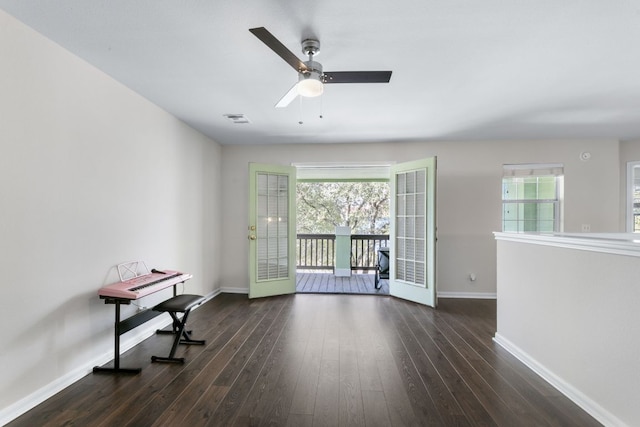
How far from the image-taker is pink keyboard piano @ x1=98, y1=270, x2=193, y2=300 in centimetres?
218

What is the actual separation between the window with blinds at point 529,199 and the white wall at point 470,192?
0.14 metres

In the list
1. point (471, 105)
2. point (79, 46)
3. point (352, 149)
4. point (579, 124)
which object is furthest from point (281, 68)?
point (579, 124)

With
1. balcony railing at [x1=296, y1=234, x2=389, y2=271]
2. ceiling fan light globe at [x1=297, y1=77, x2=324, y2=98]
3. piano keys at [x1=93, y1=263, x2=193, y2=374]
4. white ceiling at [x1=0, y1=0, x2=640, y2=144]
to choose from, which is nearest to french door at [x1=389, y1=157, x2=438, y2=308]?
white ceiling at [x1=0, y1=0, x2=640, y2=144]

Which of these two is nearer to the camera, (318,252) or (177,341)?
(177,341)

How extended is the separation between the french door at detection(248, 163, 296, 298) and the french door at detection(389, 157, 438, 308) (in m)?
1.65

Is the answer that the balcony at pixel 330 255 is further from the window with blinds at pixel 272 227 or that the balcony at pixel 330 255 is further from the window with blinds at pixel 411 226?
the window with blinds at pixel 411 226

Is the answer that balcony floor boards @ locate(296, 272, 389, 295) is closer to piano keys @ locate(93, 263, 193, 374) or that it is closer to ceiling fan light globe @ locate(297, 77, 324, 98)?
piano keys @ locate(93, 263, 193, 374)

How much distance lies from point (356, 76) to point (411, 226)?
2854mm

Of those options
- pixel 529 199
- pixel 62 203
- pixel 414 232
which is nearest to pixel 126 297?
pixel 62 203

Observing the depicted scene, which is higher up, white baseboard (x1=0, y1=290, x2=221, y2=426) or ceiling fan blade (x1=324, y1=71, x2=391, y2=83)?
ceiling fan blade (x1=324, y1=71, x2=391, y2=83)

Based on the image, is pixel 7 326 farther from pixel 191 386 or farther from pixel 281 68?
pixel 281 68

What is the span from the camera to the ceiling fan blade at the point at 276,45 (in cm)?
144

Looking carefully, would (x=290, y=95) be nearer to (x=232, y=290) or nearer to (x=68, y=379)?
(x=68, y=379)

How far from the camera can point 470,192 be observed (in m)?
4.33
